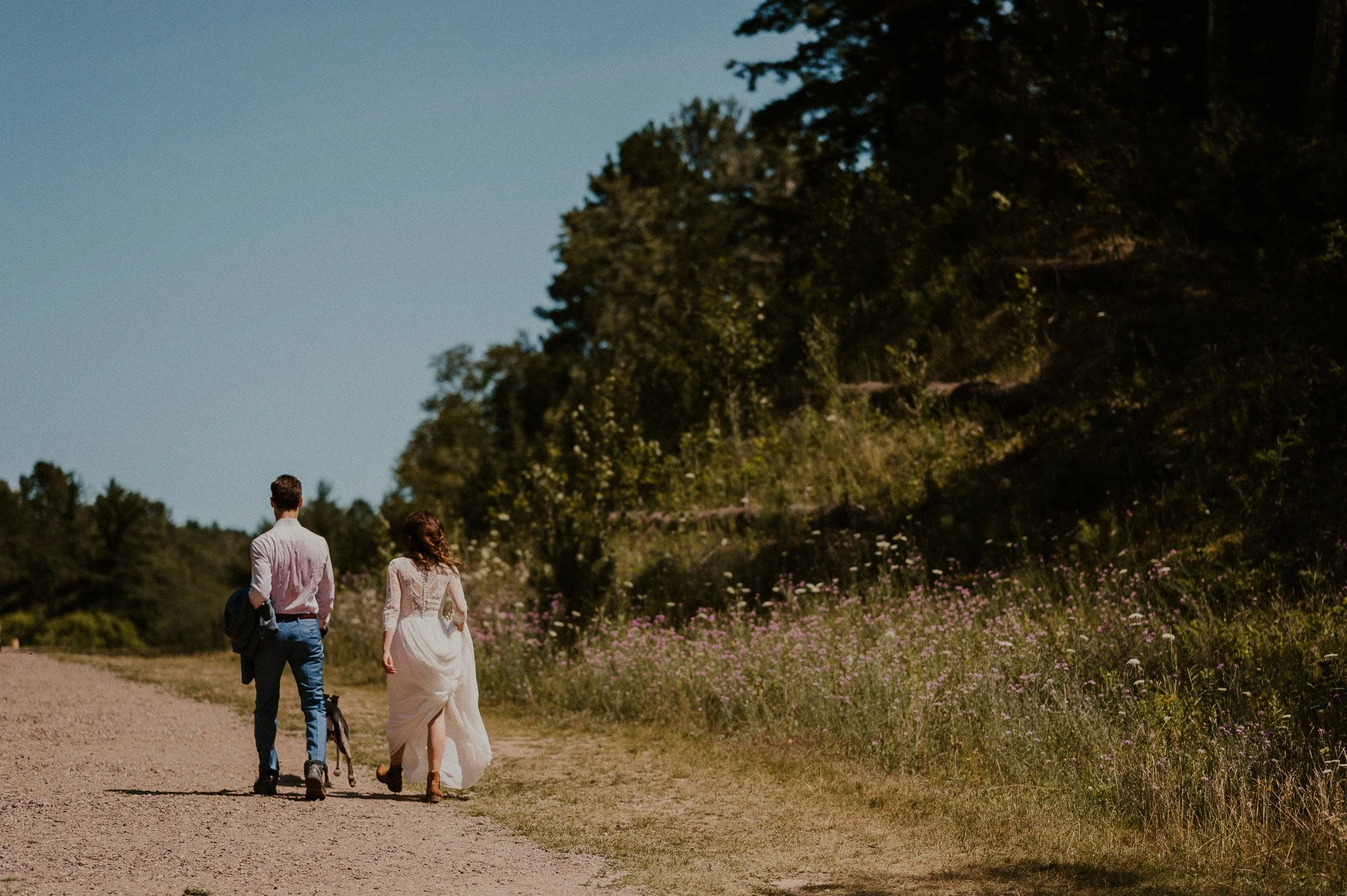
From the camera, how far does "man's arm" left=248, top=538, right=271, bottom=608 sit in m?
7.18

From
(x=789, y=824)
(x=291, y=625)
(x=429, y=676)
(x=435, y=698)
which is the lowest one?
(x=789, y=824)

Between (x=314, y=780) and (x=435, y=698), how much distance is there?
2.92ft

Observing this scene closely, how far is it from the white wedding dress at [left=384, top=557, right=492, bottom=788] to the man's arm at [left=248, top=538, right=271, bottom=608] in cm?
75

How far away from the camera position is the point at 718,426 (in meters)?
19.1

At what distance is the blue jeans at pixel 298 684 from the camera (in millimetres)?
7363

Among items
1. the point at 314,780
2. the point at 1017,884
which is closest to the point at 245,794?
the point at 314,780

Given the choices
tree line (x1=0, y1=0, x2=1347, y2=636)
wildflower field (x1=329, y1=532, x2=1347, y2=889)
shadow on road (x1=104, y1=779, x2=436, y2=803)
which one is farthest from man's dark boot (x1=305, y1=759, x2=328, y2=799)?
tree line (x1=0, y1=0, x2=1347, y2=636)

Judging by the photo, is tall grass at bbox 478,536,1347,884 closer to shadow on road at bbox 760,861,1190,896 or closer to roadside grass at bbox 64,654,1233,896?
roadside grass at bbox 64,654,1233,896

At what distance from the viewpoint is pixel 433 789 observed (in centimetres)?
751

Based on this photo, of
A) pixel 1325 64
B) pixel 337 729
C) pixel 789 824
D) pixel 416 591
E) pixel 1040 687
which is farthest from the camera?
pixel 1325 64

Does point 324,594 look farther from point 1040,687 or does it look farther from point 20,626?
point 20,626

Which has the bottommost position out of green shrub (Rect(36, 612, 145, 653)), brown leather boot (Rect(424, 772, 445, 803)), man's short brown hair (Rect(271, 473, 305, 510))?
green shrub (Rect(36, 612, 145, 653))

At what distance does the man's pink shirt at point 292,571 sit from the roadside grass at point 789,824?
1.65 m

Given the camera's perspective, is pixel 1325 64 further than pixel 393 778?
Yes
